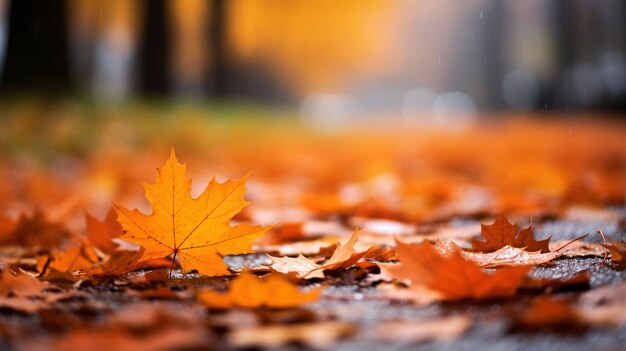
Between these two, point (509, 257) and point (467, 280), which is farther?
point (509, 257)

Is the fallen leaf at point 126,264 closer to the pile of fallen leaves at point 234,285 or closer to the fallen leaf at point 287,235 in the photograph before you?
the pile of fallen leaves at point 234,285

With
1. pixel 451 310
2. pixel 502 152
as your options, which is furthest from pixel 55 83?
pixel 451 310

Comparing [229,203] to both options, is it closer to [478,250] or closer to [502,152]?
[478,250]

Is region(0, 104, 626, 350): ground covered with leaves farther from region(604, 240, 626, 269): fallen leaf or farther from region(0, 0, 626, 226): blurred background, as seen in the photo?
region(0, 0, 626, 226): blurred background

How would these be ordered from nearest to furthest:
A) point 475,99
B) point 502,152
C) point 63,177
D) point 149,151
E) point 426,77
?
point 63,177 < point 149,151 < point 502,152 < point 475,99 < point 426,77

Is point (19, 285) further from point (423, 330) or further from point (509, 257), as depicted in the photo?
point (509, 257)

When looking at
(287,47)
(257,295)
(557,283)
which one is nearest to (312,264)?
(257,295)

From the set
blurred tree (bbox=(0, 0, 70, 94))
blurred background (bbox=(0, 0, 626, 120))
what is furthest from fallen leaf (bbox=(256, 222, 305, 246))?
blurred tree (bbox=(0, 0, 70, 94))

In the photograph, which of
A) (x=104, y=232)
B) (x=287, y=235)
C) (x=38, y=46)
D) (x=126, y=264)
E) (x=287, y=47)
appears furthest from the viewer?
(x=287, y=47)
